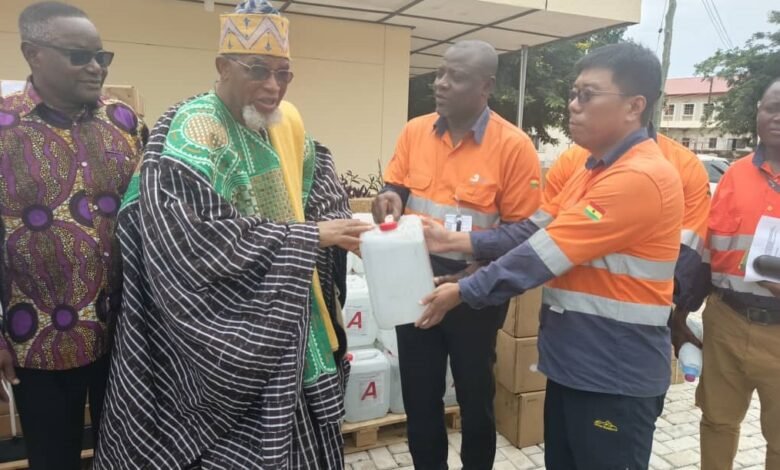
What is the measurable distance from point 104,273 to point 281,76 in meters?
0.92

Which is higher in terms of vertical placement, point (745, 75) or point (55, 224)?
point (745, 75)

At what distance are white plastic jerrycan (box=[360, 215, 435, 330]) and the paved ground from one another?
1.38m

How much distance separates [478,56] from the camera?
2.40 meters

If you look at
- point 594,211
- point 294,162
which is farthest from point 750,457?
point 294,162

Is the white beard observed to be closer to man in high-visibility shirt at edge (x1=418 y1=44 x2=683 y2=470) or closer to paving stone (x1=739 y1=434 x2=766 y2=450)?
man in high-visibility shirt at edge (x1=418 y1=44 x2=683 y2=470)

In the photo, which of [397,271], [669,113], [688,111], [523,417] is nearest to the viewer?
[397,271]

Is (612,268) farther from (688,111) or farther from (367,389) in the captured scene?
(688,111)

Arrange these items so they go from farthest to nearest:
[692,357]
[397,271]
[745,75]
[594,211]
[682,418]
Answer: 1. [745,75]
2. [682,418]
3. [692,357]
4. [397,271]
5. [594,211]

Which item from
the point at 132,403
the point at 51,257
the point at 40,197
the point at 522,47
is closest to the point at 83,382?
the point at 132,403

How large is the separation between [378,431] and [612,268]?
2.11 meters

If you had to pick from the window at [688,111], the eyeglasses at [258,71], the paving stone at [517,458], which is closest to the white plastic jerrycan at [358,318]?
the paving stone at [517,458]

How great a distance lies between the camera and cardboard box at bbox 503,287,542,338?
127 inches

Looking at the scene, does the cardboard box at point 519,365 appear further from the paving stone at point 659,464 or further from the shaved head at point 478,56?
the shaved head at point 478,56

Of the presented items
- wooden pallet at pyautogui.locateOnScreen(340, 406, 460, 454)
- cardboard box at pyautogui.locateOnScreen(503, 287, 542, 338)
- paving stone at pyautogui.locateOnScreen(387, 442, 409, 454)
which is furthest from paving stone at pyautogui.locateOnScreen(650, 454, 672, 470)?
paving stone at pyautogui.locateOnScreen(387, 442, 409, 454)
